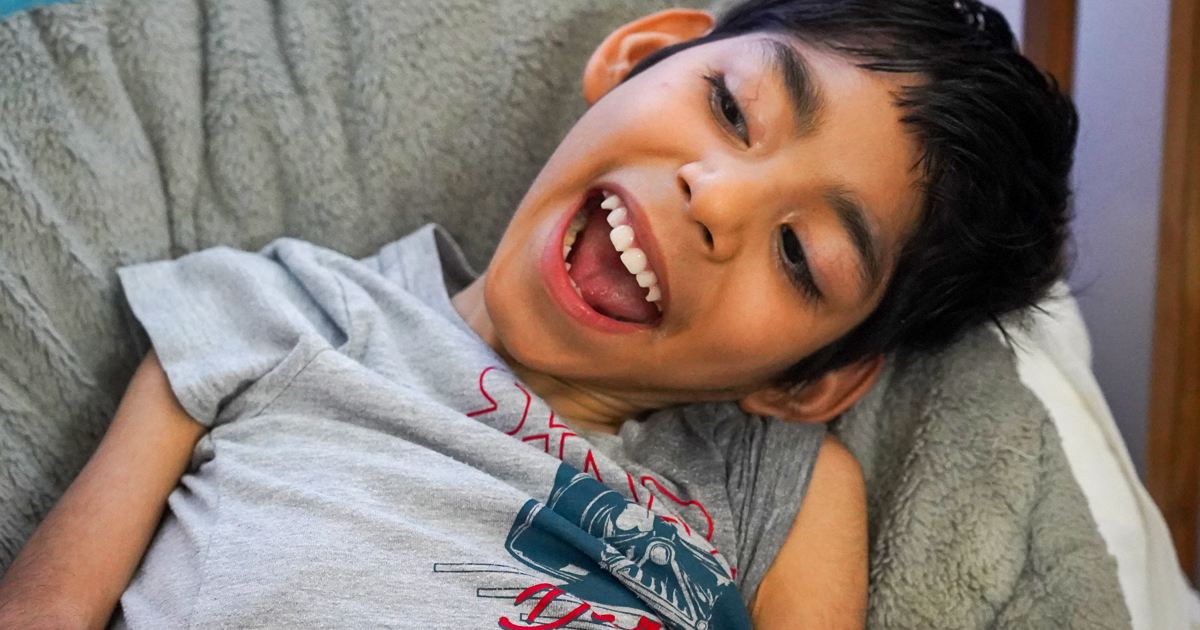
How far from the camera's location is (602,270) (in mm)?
902

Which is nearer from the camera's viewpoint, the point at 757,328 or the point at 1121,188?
the point at 757,328

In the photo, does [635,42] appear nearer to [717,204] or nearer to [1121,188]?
[717,204]

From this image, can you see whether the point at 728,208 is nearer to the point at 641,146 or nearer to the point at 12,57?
the point at 641,146

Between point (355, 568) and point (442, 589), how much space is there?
67 mm

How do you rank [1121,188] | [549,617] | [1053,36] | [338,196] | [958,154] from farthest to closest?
[1121,188] < [1053,36] < [338,196] < [958,154] < [549,617]

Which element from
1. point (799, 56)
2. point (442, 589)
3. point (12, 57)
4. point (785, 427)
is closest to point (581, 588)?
point (442, 589)

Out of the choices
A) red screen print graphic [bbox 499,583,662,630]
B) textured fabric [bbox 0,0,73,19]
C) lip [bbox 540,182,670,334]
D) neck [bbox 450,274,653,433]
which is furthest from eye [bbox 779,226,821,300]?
textured fabric [bbox 0,0,73,19]

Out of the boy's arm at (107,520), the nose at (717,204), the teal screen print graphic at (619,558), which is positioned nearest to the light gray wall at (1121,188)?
the nose at (717,204)

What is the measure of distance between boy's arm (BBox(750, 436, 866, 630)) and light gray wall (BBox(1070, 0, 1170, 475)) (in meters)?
0.61

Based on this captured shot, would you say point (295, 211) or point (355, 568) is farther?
point (295, 211)

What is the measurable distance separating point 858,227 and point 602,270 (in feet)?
0.79

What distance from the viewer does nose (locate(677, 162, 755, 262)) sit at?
→ 0.76 metres

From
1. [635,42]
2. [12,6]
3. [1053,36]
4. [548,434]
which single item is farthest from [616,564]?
[1053,36]

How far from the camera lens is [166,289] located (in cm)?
91
